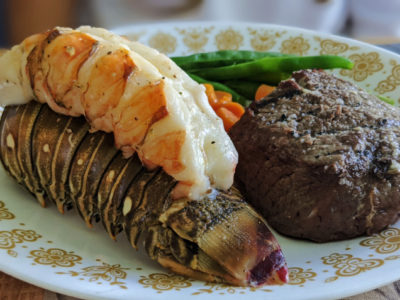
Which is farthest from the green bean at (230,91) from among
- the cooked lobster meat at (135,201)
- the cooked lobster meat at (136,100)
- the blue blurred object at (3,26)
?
the blue blurred object at (3,26)

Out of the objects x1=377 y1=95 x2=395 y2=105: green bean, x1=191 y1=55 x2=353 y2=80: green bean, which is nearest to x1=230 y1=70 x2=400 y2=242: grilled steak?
x1=377 y1=95 x2=395 y2=105: green bean

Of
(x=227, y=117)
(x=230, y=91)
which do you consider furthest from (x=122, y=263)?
(x=230, y=91)

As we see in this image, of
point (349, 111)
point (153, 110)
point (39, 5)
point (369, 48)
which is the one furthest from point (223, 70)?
point (39, 5)

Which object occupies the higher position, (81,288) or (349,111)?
(349,111)

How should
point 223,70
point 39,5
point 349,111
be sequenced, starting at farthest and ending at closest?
point 39,5 < point 223,70 < point 349,111

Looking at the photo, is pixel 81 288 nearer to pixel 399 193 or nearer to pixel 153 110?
pixel 153 110
